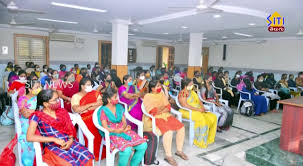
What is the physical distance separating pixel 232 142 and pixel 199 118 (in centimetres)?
81

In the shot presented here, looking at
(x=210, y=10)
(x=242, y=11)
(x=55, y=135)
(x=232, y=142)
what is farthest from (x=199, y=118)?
(x=242, y=11)

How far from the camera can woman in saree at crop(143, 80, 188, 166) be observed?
9.55 ft

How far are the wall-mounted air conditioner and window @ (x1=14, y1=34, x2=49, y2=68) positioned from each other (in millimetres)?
295

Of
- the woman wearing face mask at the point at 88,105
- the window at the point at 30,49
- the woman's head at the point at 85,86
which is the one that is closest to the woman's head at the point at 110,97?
the woman wearing face mask at the point at 88,105

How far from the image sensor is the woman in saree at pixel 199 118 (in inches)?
135

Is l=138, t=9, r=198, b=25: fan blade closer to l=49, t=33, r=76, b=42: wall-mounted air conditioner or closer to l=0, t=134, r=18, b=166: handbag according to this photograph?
l=49, t=33, r=76, b=42: wall-mounted air conditioner

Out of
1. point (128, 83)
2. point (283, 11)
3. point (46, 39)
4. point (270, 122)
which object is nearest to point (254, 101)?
point (270, 122)

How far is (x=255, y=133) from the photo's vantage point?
4.18 m

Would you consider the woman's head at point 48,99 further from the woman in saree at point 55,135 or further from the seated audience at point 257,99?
the seated audience at point 257,99

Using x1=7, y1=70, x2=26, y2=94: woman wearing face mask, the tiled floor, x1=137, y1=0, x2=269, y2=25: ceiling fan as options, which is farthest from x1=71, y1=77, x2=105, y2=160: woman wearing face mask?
x1=137, y1=0, x2=269, y2=25: ceiling fan

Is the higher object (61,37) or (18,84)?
(61,37)

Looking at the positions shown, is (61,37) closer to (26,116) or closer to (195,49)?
(195,49)

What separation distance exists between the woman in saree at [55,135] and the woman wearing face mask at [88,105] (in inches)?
25.0

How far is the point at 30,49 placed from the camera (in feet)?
29.5
